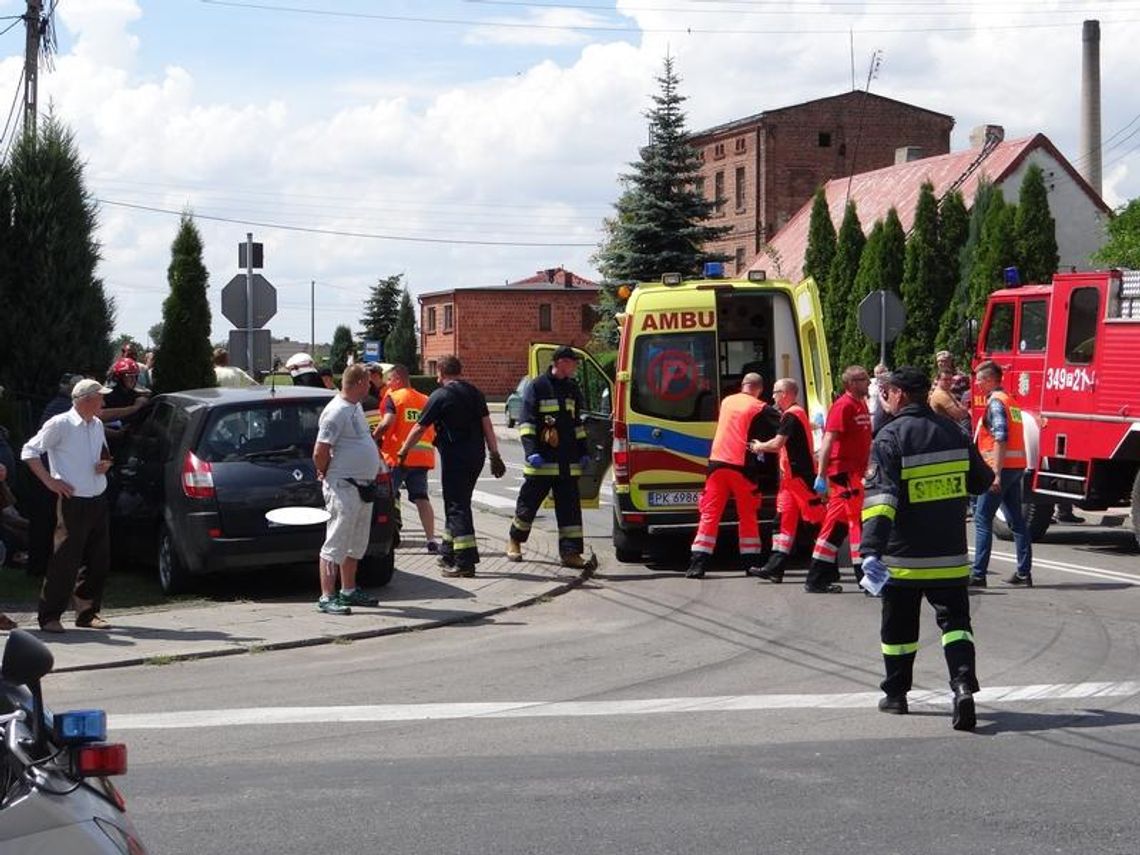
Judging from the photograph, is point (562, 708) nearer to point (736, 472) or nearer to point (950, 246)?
point (736, 472)

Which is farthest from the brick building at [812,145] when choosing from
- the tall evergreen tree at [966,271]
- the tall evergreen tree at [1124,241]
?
the tall evergreen tree at [966,271]

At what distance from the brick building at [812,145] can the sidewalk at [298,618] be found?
55510mm

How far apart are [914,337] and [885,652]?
33.9 m

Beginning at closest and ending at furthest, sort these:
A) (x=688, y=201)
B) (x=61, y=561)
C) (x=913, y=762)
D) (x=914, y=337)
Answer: (x=913, y=762) → (x=61, y=561) → (x=914, y=337) → (x=688, y=201)

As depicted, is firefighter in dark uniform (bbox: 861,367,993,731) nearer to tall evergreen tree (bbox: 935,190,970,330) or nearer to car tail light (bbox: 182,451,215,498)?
car tail light (bbox: 182,451,215,498)

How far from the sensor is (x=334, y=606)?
11.6 m

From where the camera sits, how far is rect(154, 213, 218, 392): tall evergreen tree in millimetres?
17234

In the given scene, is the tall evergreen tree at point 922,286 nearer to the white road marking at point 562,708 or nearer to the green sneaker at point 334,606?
the green sneaker at point 334,606

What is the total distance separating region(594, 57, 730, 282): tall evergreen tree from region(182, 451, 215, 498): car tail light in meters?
37.5

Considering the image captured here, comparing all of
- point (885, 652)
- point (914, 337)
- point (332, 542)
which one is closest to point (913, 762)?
point (885, 652)

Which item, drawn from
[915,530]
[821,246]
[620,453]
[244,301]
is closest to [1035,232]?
[821,246]

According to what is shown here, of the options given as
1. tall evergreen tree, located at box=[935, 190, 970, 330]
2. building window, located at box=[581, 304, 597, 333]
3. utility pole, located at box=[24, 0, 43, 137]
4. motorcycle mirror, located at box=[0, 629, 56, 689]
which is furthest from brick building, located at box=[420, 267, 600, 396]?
motorcycle mirror, located at box=[0, 629, 56, 689]

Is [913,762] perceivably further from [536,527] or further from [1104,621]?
[536,527]

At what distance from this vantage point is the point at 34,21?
23.2 metres
